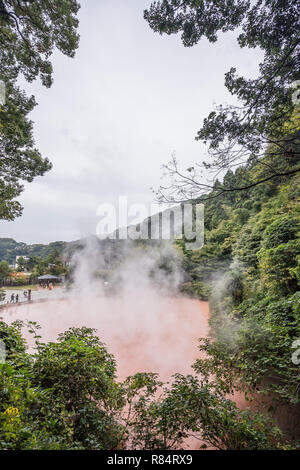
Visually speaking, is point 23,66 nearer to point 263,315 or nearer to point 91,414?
point 91,414

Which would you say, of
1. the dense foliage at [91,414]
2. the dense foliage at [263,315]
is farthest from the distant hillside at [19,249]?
the dense foliage at [91,414]

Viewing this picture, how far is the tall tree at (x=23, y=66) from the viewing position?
10.2 feet

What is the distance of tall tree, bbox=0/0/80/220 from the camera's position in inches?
122

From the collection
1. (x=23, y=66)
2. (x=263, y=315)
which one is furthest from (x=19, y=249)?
(x=263, y=315)

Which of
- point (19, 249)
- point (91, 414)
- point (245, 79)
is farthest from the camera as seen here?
point (19, 249)

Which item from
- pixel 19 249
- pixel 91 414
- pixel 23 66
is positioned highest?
pixel 23 66

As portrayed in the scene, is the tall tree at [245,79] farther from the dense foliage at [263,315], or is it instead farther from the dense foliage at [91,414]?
the dense foliage at [91,414]

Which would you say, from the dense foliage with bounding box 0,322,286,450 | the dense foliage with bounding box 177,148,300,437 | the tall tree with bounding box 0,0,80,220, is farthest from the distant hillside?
the dense foliage with bounding box 0,322,286,450

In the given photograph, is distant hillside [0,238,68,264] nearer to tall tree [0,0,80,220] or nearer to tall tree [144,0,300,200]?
tall tree [0,0,80,220]

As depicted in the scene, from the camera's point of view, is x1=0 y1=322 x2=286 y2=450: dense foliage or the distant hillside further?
the distant hillside

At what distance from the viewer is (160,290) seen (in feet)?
38.2

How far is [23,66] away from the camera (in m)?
3.68

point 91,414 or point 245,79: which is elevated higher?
point 245,79
